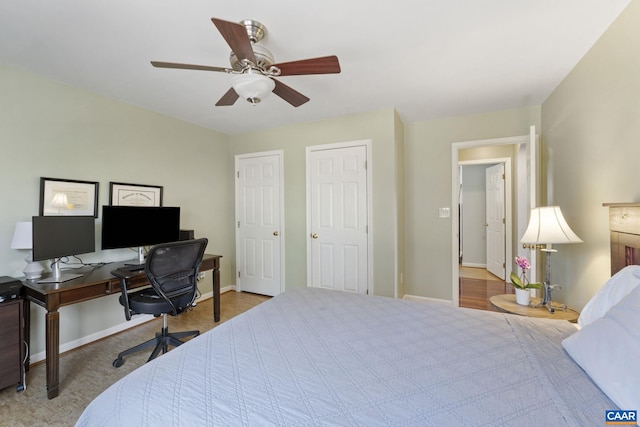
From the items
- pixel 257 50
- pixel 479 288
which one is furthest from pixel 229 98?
pixel 479 288

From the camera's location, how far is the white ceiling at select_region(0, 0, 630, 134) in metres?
1.57

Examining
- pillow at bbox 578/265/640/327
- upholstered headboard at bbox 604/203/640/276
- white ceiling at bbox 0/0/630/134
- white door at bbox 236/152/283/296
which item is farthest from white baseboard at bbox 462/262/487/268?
pillow at bbox 578/265/640/327

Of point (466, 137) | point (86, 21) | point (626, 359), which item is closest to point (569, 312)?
point (626, 359)

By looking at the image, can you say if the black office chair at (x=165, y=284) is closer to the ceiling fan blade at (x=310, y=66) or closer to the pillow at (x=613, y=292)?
the ceiling fan blade at (x=310, y=66)

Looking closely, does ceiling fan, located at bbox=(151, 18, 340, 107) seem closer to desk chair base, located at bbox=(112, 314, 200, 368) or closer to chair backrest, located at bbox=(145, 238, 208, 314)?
chair backrest, located at bbox=(145, 238, 208, 314)

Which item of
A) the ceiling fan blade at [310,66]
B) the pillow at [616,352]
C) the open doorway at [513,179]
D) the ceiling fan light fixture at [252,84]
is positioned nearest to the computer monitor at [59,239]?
the ceiling fan light fixture at [252,84]

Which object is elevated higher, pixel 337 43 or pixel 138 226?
pixel 337 43

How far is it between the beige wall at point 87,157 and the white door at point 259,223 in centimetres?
44

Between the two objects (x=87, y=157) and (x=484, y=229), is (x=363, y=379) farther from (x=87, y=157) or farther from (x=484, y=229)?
(x=484, y=229)

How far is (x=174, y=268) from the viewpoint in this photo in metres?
2.19

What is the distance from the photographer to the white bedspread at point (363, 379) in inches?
31.2

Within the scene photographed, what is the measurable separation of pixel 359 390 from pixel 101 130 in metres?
3.25

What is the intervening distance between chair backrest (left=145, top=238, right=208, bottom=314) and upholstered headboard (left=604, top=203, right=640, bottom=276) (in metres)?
2.81

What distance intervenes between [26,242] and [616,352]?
334 centimetres
